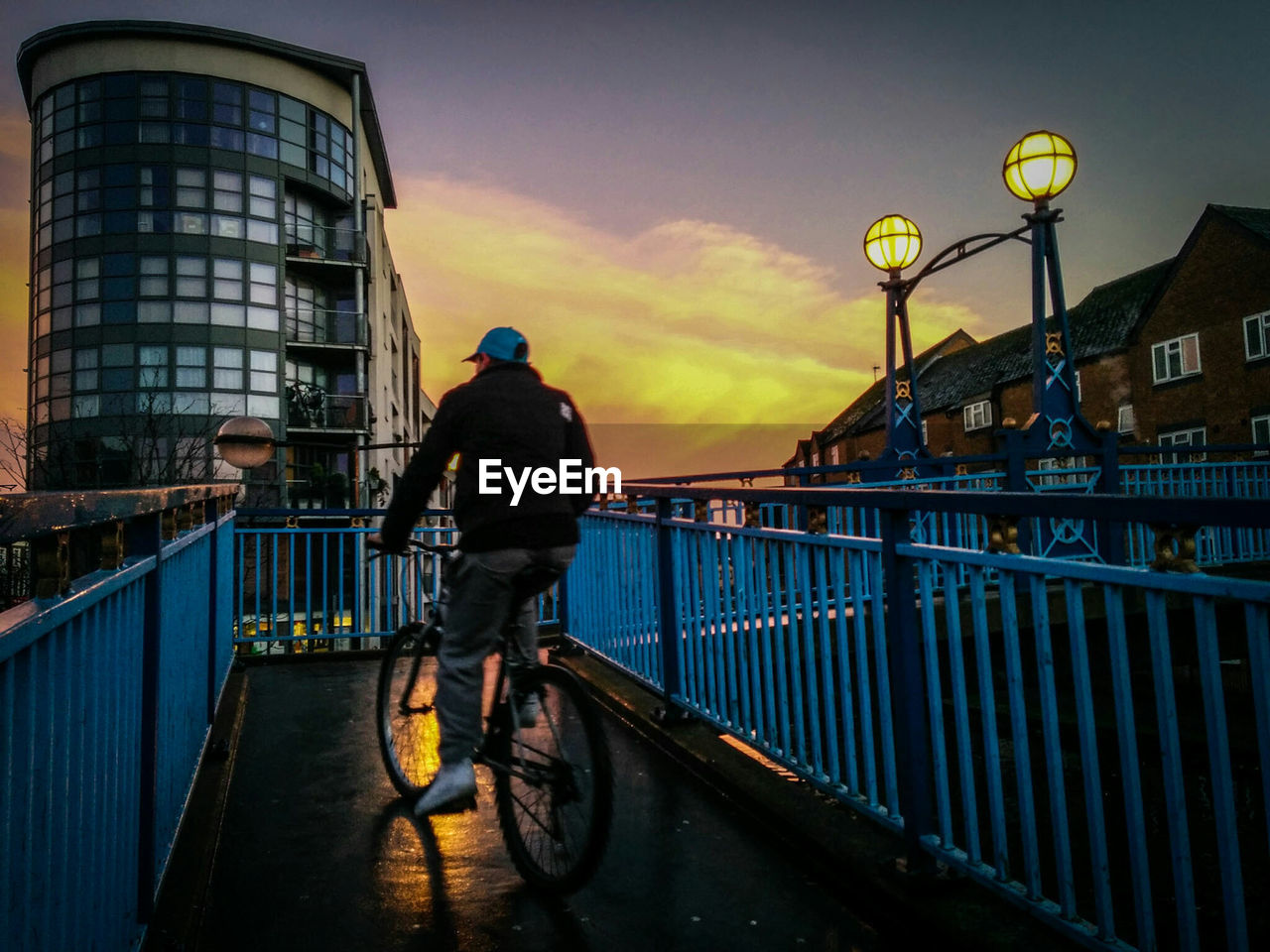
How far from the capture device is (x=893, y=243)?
12.4 metres

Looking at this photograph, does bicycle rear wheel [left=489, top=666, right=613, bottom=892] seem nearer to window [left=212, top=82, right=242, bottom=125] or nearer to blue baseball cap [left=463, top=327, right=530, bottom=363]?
blue baseball cap [left=463, top=327, right=530, bottom=363]

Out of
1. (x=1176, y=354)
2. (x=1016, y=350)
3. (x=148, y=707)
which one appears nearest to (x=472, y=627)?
(x=148, y=707)

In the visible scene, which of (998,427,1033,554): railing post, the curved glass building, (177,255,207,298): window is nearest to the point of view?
(998,427,1033,554): railing post

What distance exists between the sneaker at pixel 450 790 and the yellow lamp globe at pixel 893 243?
11.2m

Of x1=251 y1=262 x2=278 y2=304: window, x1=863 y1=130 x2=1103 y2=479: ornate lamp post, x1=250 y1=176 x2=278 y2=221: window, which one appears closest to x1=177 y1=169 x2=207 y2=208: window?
x1=250 y1=176 x2=278 y2=221: window

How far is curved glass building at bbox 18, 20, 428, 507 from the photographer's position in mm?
29078

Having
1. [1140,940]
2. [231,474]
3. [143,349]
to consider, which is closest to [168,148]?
[143,349]

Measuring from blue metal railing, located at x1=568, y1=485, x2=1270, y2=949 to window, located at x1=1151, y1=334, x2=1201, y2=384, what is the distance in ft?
89.8

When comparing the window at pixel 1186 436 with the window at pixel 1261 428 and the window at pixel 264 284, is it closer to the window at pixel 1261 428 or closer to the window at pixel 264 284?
the window at pixel 1261 428

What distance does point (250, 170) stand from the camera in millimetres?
30531

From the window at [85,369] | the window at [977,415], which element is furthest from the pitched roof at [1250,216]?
the window at [85,369]

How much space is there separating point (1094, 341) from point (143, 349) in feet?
118

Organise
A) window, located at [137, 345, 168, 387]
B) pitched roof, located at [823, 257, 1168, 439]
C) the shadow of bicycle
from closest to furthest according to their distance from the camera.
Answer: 1. the shadow of bicycle
2. window, located at [137, 345, 168, 387]
3. pitched roof, located at [823, 257, 1168, 439]

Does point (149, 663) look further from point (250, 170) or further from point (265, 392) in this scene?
point (250, 170)
